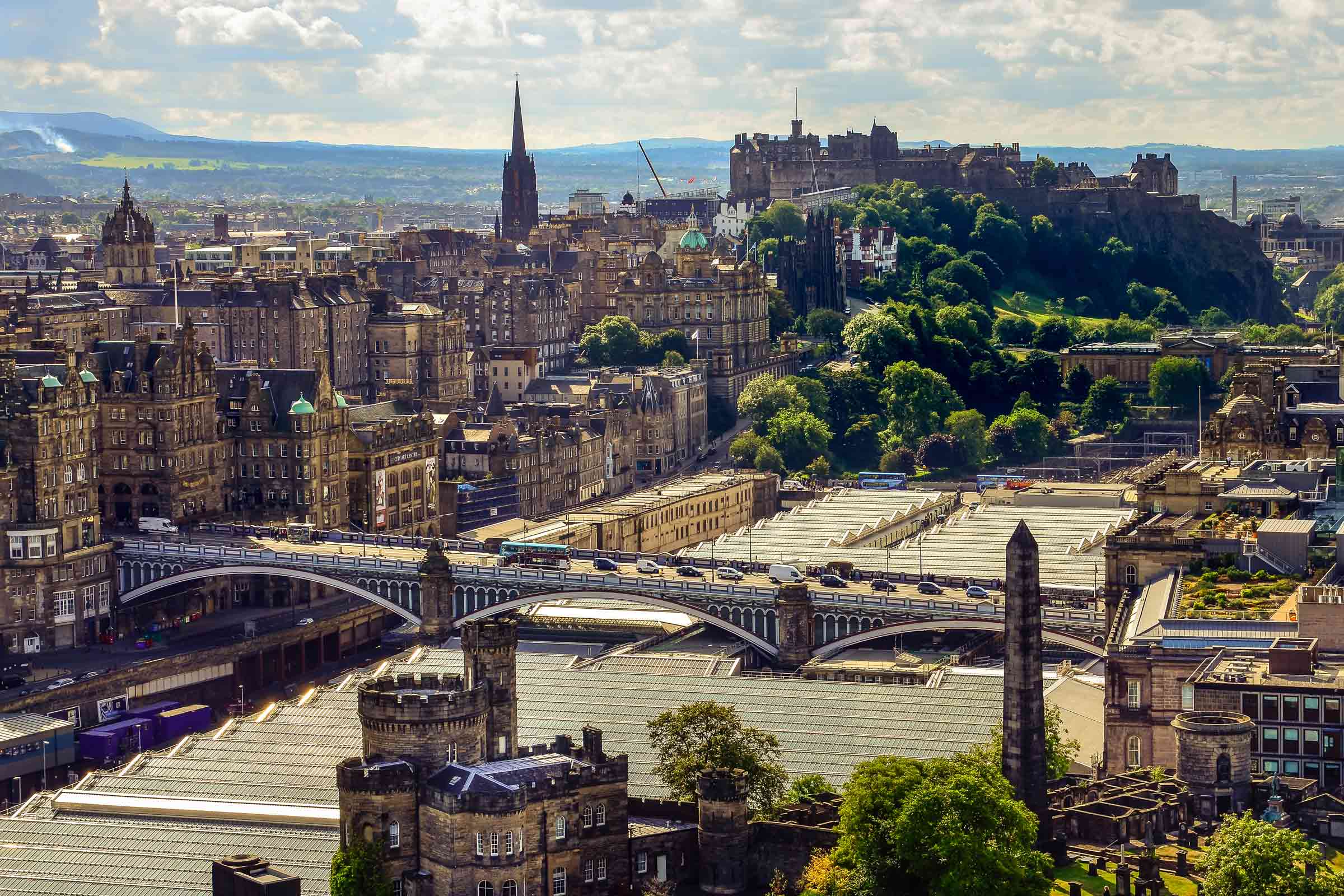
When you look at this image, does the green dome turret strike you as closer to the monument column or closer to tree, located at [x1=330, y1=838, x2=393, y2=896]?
the monument column

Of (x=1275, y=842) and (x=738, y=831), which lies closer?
(x=1275, y=842)

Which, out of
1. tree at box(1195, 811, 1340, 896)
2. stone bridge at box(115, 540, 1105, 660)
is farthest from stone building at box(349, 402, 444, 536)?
tree at box(1195, 811, 1340, 896)

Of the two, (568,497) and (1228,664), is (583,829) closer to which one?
(1228,664)

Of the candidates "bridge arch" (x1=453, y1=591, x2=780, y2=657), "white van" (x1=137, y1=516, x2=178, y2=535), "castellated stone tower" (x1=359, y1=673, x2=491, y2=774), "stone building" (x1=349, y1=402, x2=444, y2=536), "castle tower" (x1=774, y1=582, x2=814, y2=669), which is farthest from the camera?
"stone building" (x1=349, y1=402, x2=444, y2=536)

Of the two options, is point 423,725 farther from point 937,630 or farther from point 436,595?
point 436,595

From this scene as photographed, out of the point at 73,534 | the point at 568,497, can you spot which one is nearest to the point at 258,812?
the point at 73,534

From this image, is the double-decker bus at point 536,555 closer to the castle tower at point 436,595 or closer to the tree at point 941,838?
the castle tower at point 436,595
